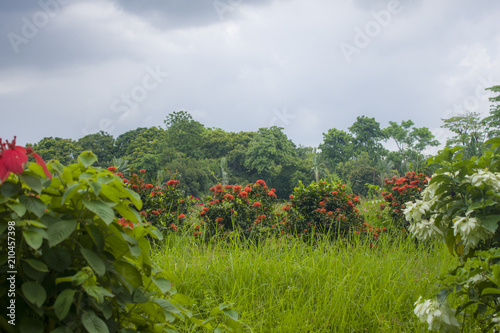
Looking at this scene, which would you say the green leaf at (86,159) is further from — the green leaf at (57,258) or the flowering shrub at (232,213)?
the flowering shrub at (232,213)

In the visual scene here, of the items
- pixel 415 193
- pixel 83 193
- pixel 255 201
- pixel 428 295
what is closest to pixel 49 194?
pixel 83 193

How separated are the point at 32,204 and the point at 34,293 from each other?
22 centimetres

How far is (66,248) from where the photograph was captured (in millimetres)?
1083

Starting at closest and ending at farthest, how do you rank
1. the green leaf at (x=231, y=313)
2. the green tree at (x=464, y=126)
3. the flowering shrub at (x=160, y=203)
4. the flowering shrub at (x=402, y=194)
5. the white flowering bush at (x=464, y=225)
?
the green leaf at (x=231, y=313)
the white flowering bush at (x=464, y=225)
the flowering shrub at (x=160, y=203)
the flowering shrub at (x=402, y=194)
the green tree at (x=464, y=126)

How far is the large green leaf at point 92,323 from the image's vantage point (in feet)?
3.09

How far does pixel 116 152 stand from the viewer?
40.5 m

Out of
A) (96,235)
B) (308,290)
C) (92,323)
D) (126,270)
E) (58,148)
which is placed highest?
(58,148)

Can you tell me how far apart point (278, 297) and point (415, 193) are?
395 centimetres

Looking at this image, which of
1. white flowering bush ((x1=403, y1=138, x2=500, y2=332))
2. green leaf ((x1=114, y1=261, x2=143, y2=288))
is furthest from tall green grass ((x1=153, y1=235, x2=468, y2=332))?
green leaf ((x1=114, y1=261, x2=143, y2=288))

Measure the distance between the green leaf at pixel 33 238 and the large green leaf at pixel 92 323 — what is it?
212 mm

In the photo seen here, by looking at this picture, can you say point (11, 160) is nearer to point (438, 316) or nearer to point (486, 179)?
point (438, 316)

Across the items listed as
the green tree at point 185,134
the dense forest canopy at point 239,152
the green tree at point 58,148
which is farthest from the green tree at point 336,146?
the green tree at point 58,148

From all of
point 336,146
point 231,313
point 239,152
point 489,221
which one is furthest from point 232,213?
point 336,146

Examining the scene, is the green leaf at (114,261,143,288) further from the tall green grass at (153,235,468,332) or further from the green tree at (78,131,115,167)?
the green tree at (78,131,115,167)
